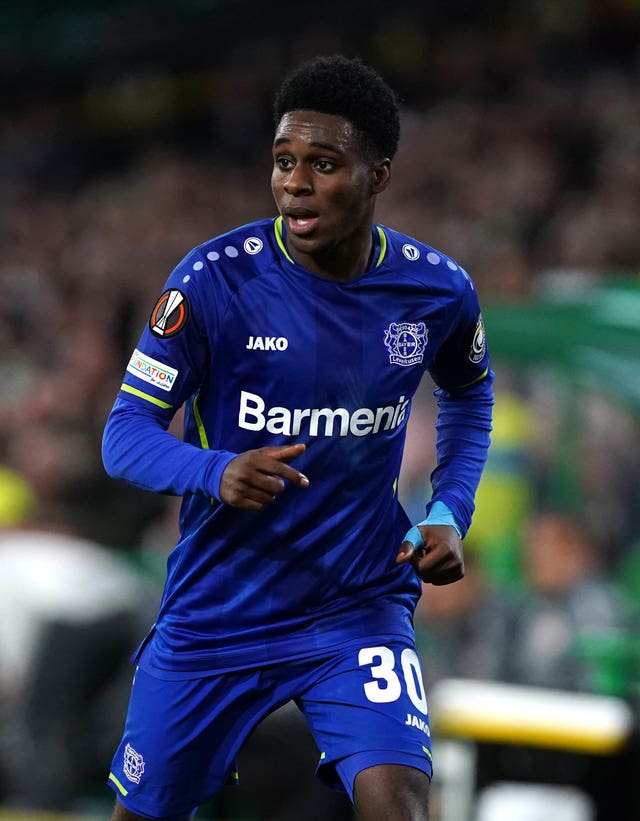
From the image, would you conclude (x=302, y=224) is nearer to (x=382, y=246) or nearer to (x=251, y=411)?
(x=382, y=246)

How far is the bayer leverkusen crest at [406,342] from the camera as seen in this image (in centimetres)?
310

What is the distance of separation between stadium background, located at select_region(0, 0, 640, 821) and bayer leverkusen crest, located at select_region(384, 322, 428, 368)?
2.81 metres

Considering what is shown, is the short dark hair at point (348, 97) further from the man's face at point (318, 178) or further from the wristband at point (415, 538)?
the wristband at point (415, 538)

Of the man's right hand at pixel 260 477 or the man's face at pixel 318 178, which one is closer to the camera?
the man's right hand at pixel 260 477

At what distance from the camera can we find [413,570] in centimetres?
324

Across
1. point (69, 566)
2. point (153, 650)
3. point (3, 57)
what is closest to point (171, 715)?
point (153, 650)

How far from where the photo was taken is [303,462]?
9.98ft

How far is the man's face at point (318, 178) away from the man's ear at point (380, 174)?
3cm

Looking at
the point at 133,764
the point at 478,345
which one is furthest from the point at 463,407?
the point at 133,764

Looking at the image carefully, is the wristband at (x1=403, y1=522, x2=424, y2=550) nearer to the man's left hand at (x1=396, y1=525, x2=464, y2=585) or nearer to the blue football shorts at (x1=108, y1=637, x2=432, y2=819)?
the man's left hand at (x1=396, y1=525, x2=464, y2=585)

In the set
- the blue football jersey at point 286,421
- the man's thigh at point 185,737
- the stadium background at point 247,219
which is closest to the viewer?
the blue football jersey at point 286,421

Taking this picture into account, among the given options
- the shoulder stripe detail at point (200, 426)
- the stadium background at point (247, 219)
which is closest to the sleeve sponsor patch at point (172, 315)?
the shoulder stripe detail at point (200, 426)

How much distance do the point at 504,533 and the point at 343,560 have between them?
3.62 metres

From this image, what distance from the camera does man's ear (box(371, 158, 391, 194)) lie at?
3.05 metres
